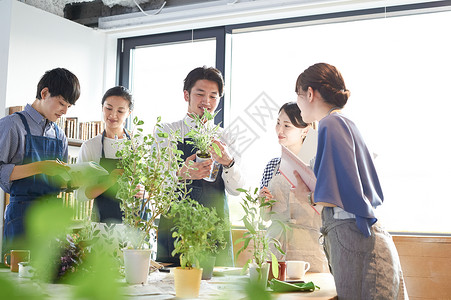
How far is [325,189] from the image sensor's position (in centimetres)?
165

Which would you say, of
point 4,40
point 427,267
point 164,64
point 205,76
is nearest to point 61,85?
point 205,76

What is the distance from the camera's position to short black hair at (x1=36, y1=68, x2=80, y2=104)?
115 inches

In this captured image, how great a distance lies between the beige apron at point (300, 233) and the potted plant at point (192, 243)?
3.09ft

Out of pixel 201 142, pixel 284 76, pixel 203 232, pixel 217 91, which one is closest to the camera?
pixel 203 232

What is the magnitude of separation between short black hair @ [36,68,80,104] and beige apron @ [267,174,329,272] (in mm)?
1385

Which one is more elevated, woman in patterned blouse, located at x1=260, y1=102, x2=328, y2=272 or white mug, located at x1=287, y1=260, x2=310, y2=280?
woman in patterned blouse, located at x1=260, y1=102, x2=328, y2=272

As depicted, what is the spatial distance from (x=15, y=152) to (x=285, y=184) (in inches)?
63.6

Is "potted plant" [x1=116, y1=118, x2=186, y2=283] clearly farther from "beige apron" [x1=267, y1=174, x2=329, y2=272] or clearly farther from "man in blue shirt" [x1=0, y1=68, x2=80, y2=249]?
"man in blue shirt" [x1=0, y1=68, x2=80, y2=249]

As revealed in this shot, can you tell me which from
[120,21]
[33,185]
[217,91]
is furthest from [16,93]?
[217,91]

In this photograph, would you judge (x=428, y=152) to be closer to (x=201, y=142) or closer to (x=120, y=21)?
(x=201, y=142)

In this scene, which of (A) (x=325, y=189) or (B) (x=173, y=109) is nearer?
(A) (x=325, y=189)

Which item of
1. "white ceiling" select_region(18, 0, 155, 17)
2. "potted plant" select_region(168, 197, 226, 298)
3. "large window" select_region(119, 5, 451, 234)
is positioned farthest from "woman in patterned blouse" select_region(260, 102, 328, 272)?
"white ceiling" select_region(18, 0, 155, 17)

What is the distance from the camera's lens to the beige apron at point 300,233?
2545mm

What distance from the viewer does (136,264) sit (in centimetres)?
162
